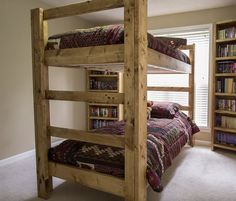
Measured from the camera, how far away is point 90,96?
1.83 meters

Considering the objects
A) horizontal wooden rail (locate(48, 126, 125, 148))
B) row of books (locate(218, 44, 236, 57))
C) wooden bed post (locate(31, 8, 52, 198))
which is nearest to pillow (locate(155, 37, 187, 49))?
row of books (locate(218, 44, 236, 57))

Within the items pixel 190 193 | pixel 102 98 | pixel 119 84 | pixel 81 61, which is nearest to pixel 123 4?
pixel 81 61

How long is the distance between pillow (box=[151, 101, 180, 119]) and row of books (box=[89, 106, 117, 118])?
91 cm

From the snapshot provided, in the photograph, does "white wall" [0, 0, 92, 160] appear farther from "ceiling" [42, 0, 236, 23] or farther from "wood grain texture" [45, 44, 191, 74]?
"wood grain texture" [45, 44, 191, 74]

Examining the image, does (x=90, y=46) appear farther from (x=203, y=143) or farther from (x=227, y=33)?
(x=203, y=143)

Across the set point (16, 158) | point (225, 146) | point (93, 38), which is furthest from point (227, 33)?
point (16, 158)

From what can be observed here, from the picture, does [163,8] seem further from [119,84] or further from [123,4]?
[123,4]

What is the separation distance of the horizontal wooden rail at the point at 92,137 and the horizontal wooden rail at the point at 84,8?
97 cm

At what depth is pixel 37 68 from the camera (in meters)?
2.05

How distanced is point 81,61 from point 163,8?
2.43 meters

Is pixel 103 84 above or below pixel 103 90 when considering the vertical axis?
above

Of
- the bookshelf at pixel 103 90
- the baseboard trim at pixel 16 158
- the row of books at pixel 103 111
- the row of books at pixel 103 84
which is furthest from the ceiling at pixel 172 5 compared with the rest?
the baseboard trim at pixel 16 158

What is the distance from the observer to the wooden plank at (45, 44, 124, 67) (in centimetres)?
170

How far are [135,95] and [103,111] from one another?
9.20 ft
